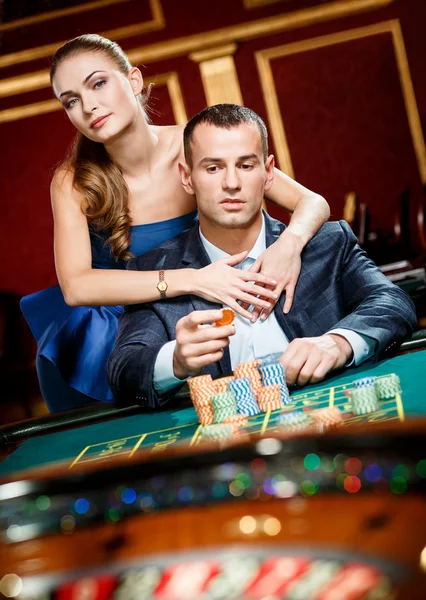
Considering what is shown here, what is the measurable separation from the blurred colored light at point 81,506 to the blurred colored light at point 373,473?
229 mm

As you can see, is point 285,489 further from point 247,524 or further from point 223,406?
point 223,406

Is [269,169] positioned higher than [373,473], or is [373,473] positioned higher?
[269,169]

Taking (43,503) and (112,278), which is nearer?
(43,503)

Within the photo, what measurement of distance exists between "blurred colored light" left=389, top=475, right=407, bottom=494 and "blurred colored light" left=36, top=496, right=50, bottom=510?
0.27 meters

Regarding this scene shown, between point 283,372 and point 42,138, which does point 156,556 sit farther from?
point 42,138

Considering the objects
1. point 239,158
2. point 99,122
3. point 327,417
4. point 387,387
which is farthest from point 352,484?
point 99,122

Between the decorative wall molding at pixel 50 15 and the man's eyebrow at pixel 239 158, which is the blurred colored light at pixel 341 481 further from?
the decorative wall molding at pixel 50 15

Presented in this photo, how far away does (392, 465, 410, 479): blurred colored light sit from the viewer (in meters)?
0.61

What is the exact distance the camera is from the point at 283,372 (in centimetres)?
165

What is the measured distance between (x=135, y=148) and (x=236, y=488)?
2144 millimetres

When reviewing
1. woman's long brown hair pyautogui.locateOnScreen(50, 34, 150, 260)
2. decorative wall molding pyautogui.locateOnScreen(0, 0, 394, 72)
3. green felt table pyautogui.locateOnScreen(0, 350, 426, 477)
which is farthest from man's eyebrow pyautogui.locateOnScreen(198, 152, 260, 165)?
decorative wall molding pyautogui.locateOnScreen(0, 0, 394, 72)

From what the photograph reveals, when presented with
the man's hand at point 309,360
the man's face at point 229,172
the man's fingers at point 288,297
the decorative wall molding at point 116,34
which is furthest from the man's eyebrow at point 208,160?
the decorative wall molding at point 116,34

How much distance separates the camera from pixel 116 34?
7.13 meters

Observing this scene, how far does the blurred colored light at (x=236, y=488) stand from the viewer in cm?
68
